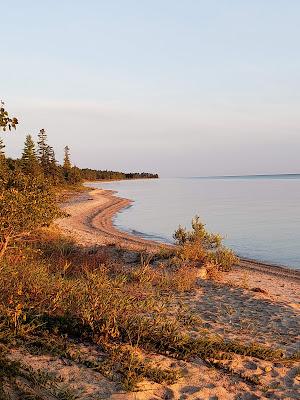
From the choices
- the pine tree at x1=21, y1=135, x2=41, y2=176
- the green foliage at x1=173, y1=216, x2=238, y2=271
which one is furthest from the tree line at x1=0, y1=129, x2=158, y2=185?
the green foliage at x1=173, y1=216, x2=238, y2=271

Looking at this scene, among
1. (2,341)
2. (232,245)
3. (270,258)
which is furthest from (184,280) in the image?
(232,245)

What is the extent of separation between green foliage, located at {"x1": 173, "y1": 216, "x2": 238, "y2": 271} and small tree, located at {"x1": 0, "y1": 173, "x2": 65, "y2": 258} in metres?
7.22

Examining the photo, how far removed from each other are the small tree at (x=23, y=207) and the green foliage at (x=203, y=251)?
7.22 m

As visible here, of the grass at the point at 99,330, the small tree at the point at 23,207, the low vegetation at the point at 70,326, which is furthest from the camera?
the small tree at the point at 23,207

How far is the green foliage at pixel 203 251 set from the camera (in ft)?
56.4

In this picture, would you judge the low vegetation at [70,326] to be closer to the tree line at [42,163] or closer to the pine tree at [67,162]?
the tree line at [42,163]

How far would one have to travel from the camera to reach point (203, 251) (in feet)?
58.4

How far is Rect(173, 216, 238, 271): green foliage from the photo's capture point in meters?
17.2

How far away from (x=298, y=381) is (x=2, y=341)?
5.09 metres

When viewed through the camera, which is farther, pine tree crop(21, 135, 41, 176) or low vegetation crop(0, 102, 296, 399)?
pine tree crop(21, 135, 41, 176)

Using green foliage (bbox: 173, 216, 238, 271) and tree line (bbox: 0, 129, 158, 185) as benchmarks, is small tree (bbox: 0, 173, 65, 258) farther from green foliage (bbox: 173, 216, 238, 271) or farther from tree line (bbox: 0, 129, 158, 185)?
tree line (bbox: 0, 129, 158, 185)

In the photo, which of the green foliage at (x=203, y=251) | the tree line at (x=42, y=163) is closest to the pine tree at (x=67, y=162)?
the tree line at (x=42, y=163)

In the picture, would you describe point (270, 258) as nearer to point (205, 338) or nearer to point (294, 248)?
point (294, 248)

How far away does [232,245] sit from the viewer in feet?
96.8
